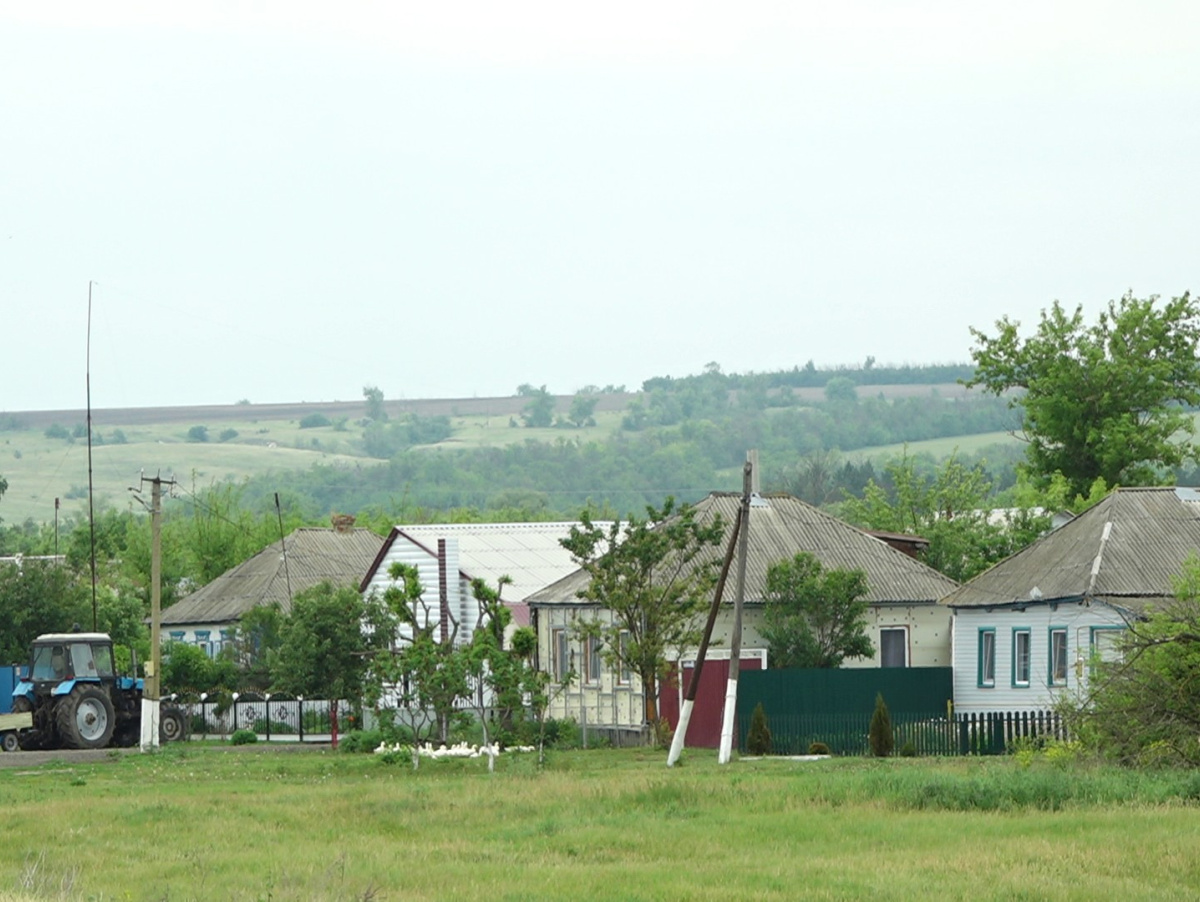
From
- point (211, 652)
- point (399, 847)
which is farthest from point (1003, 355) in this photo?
point (399, 847)

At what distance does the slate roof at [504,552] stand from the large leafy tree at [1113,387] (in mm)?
16794

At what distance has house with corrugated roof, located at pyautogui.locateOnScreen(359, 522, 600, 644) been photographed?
51.0 meters

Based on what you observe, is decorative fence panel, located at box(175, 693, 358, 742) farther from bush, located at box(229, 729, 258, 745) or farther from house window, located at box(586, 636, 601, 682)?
house window, located at box(586, 636, 601, 682)

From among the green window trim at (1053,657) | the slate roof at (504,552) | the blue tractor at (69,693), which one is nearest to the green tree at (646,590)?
the green window trim at (1053,657)

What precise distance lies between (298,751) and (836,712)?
12388 millimetres

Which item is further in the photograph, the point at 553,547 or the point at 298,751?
the point at 553,547

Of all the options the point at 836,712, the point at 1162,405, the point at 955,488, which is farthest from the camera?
the point at 955,488

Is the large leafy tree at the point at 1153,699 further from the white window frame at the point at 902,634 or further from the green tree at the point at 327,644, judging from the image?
the green tree at the point at 327,644

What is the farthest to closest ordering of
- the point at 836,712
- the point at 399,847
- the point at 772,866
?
the point at 836,712
the point at 399,847
the point at 772,866

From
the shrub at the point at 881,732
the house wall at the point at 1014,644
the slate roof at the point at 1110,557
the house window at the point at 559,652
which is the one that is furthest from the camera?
the house window at the point at 559,652

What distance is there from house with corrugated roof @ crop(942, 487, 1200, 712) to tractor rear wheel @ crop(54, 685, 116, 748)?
20058mm

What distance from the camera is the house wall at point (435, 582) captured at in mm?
50938

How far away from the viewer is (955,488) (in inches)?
2771

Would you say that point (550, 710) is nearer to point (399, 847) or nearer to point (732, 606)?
point (732, 606)
